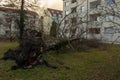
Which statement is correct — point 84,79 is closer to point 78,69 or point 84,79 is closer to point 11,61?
point 78,69

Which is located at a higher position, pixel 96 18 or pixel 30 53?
pixel 96 18

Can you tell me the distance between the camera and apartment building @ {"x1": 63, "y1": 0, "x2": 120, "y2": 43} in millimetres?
10680

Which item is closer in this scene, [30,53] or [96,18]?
[30,53]

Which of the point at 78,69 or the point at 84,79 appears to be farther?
the point at 78,69

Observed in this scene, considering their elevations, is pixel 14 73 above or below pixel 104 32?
below

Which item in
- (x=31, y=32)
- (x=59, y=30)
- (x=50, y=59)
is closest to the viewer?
(x=31, y=32)

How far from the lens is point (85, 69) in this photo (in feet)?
30.9

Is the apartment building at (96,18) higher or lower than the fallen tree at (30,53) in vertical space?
higher

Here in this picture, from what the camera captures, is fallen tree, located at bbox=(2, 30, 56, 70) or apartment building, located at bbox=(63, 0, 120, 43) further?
apartment building, located at bbox=(63, 0, 120, 43)

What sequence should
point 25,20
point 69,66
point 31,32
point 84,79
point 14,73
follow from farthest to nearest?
point 25,20 → point 31,32 → point 69,66 → point 14,73 → point 84,79

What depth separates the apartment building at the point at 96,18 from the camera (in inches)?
420

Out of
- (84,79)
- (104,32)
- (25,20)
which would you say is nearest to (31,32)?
(84,79)

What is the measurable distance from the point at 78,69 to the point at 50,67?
1452mm

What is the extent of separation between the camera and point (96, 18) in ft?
65.5
